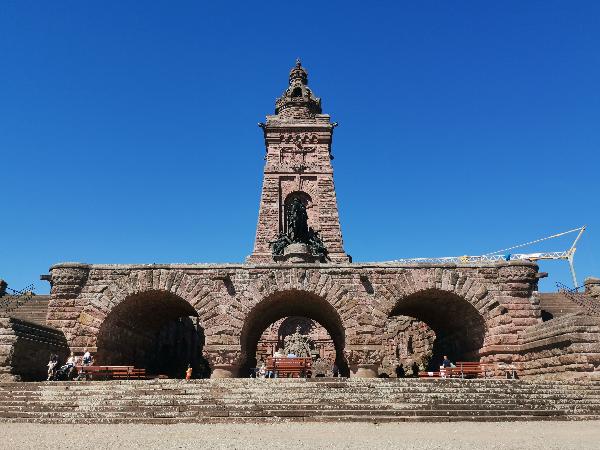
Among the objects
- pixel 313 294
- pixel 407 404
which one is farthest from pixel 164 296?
pixel 407 404

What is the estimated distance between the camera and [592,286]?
21141 mm

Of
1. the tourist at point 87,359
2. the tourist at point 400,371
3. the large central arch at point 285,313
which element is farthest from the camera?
the tourist at point 400,371

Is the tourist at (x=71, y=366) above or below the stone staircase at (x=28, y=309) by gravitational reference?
below

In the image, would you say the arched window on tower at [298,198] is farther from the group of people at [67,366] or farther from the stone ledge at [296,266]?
the group of people at [67,366]

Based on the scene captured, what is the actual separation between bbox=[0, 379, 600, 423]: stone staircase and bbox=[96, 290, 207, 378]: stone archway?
4.34 meters

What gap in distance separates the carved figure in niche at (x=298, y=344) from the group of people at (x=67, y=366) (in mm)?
11733

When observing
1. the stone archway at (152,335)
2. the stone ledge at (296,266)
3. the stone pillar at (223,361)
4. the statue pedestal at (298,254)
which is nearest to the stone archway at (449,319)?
the stone ledge at (296,266)

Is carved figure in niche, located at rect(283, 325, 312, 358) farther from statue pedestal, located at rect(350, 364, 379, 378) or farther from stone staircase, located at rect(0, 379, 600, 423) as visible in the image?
stone staircase, located at rect(0, 379, 600, 423)

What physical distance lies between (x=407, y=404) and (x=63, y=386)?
9.08 meters

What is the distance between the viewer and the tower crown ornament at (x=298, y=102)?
33.5 metres

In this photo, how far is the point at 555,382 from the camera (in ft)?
41.9

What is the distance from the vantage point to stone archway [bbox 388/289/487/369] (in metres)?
16.8

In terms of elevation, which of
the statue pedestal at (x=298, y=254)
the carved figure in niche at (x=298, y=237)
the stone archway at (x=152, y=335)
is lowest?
the stone archway at (x=152, y=335)

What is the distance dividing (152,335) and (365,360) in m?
10.4
